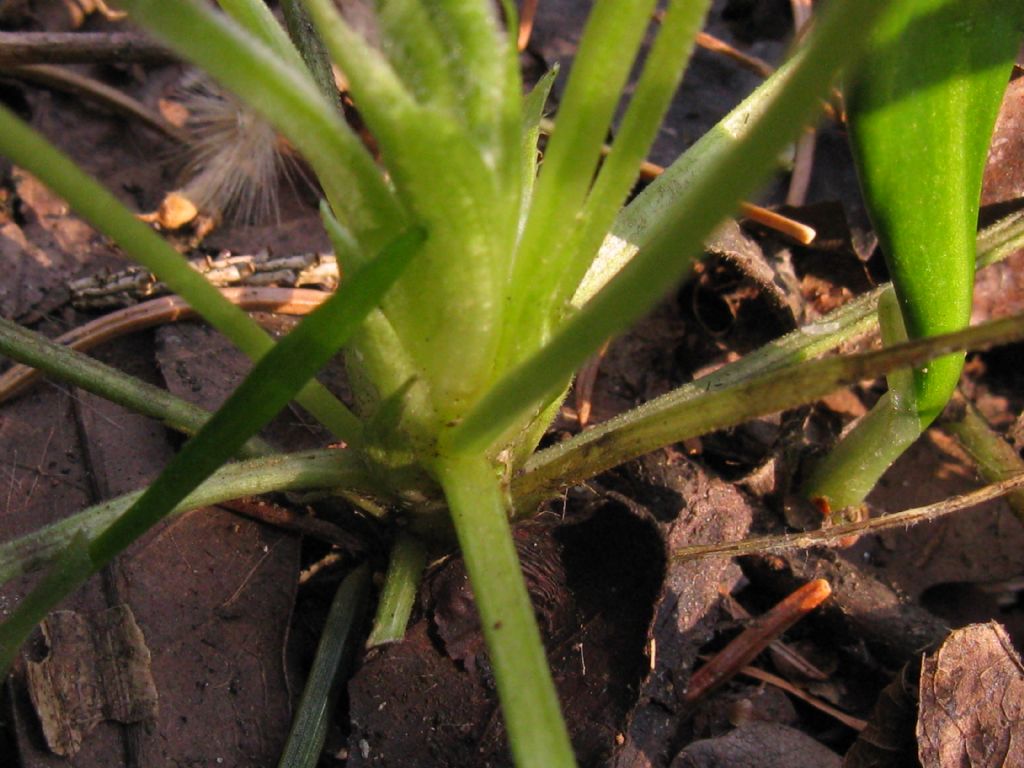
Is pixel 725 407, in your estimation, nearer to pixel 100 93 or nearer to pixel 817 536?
pixel 817 536

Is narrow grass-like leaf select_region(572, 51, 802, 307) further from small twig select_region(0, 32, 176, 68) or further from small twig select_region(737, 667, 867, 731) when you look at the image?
small twig select_region(0, 32, 176, 68)

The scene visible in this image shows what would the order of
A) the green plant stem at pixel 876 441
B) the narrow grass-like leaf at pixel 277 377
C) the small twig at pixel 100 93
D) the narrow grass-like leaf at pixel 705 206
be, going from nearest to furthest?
the narrow grass-like leaf at pixel 705 206 < the narrow grass-like leaf at pixel 277 377 < the green plant stem at pixel 876 441 < the small twig at pixel 100 93

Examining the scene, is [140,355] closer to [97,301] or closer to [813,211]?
[97,301]

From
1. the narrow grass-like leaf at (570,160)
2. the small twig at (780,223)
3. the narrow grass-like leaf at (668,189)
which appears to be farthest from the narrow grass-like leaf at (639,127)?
the small twig at (780,223)

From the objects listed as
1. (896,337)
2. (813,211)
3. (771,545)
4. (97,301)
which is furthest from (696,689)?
(97,301)

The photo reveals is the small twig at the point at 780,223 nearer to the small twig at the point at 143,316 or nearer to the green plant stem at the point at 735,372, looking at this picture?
the green plant stem at the point at 735,372
